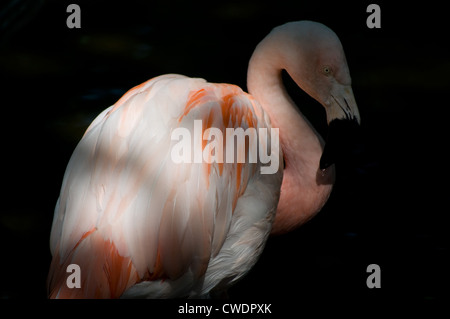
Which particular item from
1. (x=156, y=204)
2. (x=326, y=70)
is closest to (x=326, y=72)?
(x=326, y=70)

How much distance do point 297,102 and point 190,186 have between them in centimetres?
Answer: 232

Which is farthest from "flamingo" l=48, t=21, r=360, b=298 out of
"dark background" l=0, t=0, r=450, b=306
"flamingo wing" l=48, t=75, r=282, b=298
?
"dark background" l=0, t=0, r=450, b=306

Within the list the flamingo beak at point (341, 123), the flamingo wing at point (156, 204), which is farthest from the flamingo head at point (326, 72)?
the flamingo wing at point (156, 204)

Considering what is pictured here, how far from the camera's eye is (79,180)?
111 inches

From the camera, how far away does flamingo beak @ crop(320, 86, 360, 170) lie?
3.15 meters

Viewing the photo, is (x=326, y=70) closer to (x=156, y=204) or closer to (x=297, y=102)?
(x=156, y=204)

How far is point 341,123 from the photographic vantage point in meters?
3.17

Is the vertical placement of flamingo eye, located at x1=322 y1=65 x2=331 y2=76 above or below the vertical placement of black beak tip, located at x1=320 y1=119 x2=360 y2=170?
above

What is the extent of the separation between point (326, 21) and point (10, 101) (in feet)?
8.46

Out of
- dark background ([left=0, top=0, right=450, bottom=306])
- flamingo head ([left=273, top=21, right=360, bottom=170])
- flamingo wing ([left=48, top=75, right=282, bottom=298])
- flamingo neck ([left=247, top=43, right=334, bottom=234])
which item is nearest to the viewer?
flamingo wing ([left=48, top=75, right=282, bottom=298])

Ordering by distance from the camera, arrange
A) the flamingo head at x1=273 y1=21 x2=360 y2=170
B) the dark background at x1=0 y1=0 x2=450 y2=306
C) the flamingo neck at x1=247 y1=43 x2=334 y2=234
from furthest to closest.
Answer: the dark background at x1=0 y1=0 x2=450 y2=306 → the flamingo neck at x1=247 y1=43 x2=334 y2=234 → the flamingo head at x1=273 y1=21 x2=360 y2=170

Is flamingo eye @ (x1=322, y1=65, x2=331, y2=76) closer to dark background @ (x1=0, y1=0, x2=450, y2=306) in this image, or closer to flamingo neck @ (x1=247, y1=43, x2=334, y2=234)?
flamingo neck @ (x1=247, y1=43, x2=334, y2=234)

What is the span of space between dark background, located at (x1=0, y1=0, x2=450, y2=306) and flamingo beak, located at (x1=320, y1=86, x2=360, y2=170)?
713mm

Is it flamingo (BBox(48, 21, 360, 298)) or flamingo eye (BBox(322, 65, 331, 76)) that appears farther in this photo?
flamingo eye (BBox(322, 65, 331, 76))
